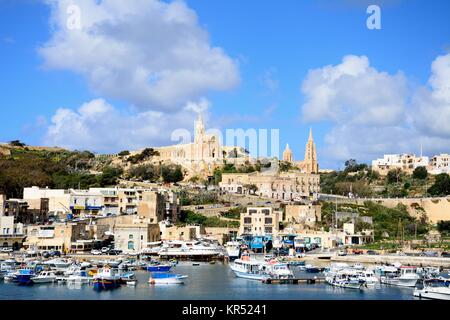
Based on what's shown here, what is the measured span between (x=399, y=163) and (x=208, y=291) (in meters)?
46.9

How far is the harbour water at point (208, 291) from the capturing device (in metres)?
14.7

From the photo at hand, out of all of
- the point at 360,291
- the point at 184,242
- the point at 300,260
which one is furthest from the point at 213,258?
the point at 360,291

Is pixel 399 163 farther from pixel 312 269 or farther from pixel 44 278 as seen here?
pixel 44 278

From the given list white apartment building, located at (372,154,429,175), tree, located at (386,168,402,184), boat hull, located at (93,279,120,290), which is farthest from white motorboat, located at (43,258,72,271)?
white apartment building, located at (372,154,429,175)

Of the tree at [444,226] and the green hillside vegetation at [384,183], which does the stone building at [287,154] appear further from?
the tree at [444,226]

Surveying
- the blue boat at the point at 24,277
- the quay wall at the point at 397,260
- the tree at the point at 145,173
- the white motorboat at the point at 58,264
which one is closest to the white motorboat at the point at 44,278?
the blue boat at the point at 24,277

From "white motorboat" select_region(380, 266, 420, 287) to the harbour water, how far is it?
0.44 metres

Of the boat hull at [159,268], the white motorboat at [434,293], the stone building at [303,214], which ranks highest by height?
the stone building at [303,214]

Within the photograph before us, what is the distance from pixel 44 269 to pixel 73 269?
1.33 meters

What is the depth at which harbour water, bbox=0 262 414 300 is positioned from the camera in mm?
14672

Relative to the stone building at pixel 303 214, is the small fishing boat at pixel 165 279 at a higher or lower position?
lower

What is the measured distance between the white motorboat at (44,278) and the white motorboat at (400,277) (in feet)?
31.4

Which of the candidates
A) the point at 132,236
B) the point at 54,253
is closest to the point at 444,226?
the point at 132,236

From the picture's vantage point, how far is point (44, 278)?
726 inches
